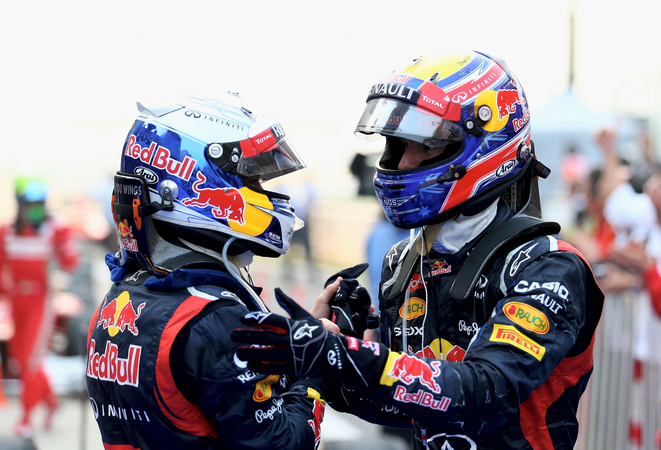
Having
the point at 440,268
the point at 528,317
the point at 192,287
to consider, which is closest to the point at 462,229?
the point at 440,268

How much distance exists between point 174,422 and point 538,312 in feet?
3.51

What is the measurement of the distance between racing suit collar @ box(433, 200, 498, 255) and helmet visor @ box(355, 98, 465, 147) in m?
0.25

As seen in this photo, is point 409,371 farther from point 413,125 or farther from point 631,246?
point 631,246

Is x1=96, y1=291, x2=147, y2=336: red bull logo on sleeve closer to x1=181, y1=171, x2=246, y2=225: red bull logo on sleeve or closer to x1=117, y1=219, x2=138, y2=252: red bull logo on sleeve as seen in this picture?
x1=117, y1=219, x2=138, y2=252: red bull logo on sleeve

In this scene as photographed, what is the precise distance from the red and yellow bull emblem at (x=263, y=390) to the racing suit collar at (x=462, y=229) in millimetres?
701

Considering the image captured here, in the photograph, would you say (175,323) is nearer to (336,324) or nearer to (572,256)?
(336,324)

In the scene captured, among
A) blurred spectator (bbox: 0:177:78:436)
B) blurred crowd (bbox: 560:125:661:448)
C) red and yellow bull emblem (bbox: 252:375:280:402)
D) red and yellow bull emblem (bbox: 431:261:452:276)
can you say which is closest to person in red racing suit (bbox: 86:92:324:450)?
red and yellow bull emblem (bbox: 252:375:280:402)

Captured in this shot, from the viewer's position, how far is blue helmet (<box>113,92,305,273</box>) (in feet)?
7.32

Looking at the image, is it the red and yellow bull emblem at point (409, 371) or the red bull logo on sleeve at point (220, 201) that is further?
the red bull logo on sleeve at point (220, 201)

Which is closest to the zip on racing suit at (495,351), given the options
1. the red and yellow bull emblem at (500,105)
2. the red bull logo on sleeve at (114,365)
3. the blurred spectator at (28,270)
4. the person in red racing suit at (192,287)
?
the red and yellow bull emblem at (500,105)

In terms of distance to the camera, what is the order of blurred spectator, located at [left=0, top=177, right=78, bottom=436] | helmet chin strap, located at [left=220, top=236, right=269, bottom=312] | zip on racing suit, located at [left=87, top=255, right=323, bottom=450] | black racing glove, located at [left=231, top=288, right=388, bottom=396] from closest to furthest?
black racing glove, located at [left=231, top=288, right=388, bottom=396], zip on racing suit, located at [left=87, top=255, right=323, bottom=450], helmet chin strap, located at [left=220, top=236, right=269, bottom=312], blurred spectator, located at [left=0, top=177, right=78, bottom=436]

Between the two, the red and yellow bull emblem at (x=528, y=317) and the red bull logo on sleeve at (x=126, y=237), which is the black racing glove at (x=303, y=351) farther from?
the red bull logo on sleeve at (x=126, y=237)

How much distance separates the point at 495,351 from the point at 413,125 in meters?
0.75

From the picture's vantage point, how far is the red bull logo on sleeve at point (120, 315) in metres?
2.12
